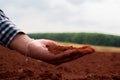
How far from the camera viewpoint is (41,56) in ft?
9.34

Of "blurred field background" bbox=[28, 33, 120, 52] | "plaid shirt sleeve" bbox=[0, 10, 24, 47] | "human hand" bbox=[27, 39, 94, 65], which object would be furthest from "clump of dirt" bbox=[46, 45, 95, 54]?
"blurred field background" bbox=[28, 33, 120, 52]

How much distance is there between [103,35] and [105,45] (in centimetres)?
184

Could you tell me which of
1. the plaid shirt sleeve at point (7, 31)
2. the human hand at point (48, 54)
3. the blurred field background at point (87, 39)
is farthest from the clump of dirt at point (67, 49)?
the blurred field background at point (87, 39)

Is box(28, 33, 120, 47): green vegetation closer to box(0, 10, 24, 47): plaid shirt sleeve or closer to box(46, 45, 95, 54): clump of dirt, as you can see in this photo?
box(46, 45, 95, 54): clump of dirt

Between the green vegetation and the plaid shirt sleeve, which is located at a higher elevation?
the plaid shirt sleeve

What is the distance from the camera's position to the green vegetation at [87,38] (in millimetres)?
20609

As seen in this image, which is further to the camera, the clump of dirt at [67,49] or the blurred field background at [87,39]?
the blurred field background at [87,39]

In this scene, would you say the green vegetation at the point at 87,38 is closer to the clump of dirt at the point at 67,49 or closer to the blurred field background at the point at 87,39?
the blurred field background at the point at 87,39

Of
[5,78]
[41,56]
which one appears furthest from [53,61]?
[5,78]

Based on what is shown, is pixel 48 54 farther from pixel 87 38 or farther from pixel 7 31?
pixel 87 38

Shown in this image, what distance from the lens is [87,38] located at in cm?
2150

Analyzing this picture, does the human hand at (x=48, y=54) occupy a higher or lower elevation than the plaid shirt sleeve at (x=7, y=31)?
lower

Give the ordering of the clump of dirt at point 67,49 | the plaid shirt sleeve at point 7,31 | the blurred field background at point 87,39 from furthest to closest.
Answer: the blurred field background at point 87,39, the clump of dirt at point 67,49, the plaid shirt sleeve at point 7,31

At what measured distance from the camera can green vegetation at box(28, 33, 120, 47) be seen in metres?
20.6
